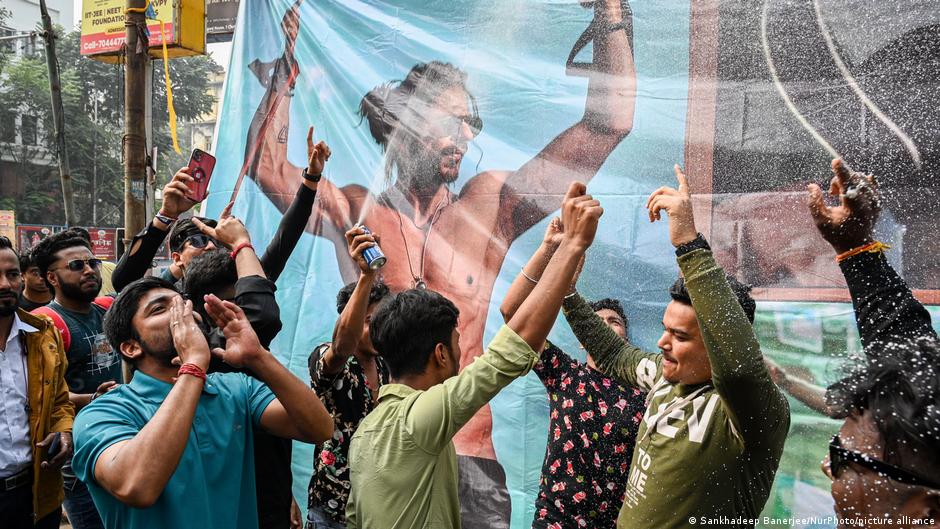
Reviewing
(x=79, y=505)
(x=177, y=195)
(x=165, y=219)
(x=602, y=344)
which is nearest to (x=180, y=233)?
(x=165, y=219)

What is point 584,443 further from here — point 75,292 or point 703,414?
point 75,292

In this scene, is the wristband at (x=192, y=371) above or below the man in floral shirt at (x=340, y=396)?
above

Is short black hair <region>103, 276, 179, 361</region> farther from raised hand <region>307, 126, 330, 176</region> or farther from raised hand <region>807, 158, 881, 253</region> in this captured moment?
raised hand <region>807, 158, 881, 253</region>

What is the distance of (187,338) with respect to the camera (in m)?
1.73

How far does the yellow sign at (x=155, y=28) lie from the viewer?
4629 millimetres

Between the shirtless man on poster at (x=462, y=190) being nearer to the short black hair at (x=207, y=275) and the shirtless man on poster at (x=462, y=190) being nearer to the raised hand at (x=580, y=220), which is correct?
the short black hair at (x=207, y=275)

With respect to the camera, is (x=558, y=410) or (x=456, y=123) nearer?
(x=558, y=410)

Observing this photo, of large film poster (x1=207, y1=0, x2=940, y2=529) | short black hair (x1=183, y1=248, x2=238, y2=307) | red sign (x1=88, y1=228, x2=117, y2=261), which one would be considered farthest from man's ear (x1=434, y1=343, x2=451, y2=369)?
red sign (x1=88, y1=228, x2=117, y2=261)

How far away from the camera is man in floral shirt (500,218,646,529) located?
2.46m

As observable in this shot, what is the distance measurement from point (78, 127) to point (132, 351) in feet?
86.2

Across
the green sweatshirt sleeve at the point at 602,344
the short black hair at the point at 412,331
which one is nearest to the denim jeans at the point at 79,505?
the short black hair at the point at 412,331

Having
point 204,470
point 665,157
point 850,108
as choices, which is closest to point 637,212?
point 665,157

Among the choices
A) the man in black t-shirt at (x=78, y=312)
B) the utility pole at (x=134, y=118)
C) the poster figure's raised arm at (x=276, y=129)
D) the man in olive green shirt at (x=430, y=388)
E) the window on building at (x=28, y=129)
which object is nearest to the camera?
the man in olive green shirt at (x=430, y=388)

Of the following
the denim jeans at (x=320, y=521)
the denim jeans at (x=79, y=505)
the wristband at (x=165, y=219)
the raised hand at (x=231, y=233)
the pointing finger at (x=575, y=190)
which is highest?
the pointing finger at (x=575, y=190)
